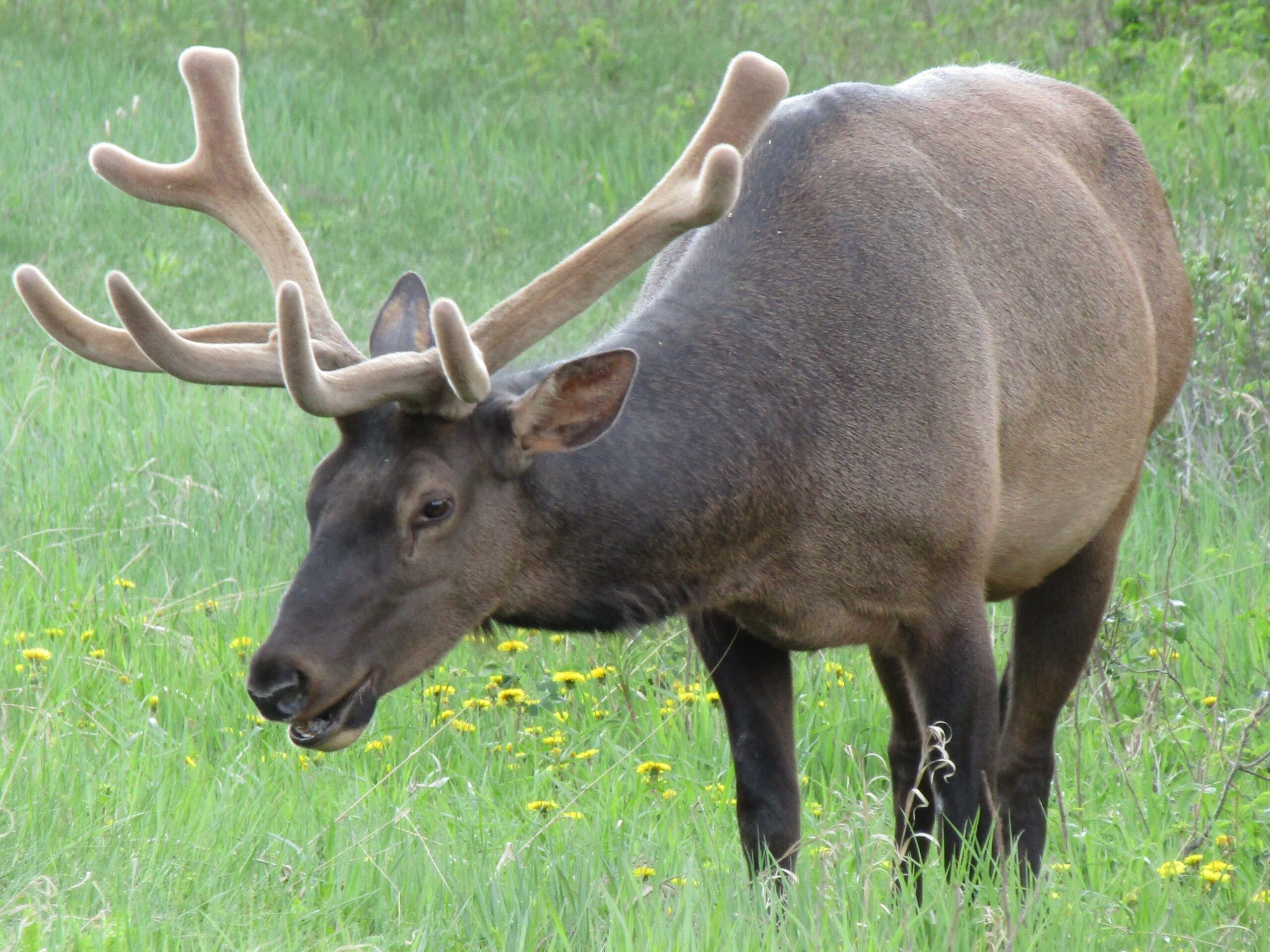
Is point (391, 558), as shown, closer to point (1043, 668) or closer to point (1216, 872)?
point (1216, 872)

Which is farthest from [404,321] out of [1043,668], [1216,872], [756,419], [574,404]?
[1216,872]

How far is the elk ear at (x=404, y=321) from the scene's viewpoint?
378 cm

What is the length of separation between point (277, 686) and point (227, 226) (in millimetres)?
1203

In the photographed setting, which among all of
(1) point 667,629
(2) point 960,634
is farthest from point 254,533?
(2) point 960,634

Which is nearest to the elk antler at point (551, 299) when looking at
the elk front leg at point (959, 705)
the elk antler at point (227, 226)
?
the elk antler at point (227, 226)

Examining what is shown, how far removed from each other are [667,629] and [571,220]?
19.5 ft

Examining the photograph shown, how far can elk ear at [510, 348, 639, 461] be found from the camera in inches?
136

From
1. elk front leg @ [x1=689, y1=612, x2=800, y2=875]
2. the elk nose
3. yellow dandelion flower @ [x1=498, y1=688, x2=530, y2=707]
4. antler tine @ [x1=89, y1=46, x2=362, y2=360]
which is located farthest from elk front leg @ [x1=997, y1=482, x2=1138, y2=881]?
antler tine @ [x1=89, y1=46, x2=362, y2=360]

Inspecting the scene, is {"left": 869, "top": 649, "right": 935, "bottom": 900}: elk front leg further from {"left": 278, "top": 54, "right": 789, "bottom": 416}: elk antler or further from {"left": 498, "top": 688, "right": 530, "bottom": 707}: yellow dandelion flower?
{"left": 278, "top": 54, "right": 789, "bottom": 416}: elk antler

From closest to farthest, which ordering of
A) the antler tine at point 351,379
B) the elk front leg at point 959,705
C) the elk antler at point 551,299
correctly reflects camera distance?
the antler tine at point 351,379 → the elk antler at point 551,299 → the elk front leg at point 959,705

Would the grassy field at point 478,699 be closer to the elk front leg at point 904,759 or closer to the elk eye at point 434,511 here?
the elk front leg at point 904,759

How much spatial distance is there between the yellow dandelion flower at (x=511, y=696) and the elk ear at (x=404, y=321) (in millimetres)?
1064

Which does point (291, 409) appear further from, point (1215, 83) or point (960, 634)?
point (1215, 83)

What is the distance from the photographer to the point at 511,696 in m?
4.47
